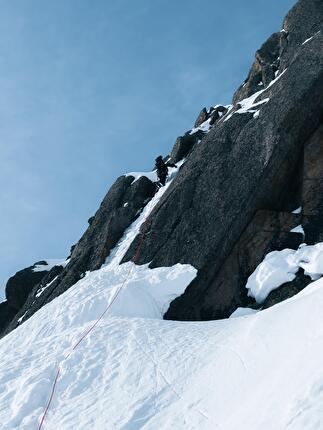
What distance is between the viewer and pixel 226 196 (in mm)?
18281

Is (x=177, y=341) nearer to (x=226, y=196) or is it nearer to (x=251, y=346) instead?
(x=251, y=346)

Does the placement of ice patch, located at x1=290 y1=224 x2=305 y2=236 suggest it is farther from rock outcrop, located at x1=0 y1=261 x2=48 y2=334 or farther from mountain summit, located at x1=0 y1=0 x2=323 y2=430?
rock outcrop, located at x1=0 y1=261 x2=48 y2=334

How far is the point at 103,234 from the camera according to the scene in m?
24.1

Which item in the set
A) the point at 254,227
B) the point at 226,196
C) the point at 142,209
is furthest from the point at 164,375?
the point at 142,209

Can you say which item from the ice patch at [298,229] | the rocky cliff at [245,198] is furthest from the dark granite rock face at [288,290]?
the ice patch at [298,229]

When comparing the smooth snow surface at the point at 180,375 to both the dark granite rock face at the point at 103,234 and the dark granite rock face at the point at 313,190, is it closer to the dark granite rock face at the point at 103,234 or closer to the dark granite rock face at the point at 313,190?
the dark granite rock face at the point at 313,190

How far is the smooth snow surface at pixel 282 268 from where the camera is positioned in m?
14.9

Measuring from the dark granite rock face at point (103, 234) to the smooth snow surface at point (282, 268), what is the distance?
893 cm

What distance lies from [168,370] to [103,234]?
1335cm

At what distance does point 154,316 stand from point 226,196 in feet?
17.3

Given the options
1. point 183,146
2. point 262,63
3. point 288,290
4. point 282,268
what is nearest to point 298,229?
point 282,268

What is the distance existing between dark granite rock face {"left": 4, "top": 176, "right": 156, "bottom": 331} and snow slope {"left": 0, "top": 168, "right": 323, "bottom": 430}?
535 cm

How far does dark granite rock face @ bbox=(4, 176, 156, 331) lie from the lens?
76.1 feet

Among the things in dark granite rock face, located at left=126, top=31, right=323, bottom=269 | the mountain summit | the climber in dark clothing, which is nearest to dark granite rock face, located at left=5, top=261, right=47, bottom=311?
the mountain summit
